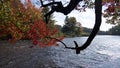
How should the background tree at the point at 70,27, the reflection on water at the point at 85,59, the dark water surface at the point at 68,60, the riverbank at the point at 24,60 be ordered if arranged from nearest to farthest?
1. the riverbank at the point at 24,60
2. the dark water surface at the point at 68,60
3. the reflection on water at the point at 85,59
4. the background tree at the point at 70,27

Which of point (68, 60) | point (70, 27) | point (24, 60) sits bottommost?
point (70, 27)

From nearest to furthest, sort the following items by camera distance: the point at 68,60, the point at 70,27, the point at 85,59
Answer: the point at 68,60, the point at 85,59, the point at 70,27

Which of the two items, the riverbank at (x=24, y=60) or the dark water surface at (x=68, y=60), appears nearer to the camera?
Answer: the riverbank at (x=24, y=60)

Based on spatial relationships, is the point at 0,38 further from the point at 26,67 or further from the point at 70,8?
the point at 70,8

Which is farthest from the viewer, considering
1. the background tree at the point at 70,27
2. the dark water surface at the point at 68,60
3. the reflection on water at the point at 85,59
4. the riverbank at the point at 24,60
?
the background tree at the point at 70,27

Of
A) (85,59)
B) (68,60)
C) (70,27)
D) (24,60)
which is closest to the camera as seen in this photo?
(24,60)

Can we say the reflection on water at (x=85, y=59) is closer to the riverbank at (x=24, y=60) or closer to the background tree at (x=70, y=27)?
the riverbank at (x=24, y=60)

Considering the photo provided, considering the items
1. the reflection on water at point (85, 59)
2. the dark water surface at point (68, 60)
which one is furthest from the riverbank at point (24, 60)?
the reflection on water at point (85, 59)

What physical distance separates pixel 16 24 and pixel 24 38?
3743cm

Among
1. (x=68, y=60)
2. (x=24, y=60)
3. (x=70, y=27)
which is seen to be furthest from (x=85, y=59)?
(x=70, y=27)

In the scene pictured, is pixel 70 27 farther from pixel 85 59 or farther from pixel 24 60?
pixel 24 60

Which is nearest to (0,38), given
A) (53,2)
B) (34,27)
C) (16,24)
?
(34,27)

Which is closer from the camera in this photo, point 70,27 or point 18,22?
point 18,22

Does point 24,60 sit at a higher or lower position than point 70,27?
higher
